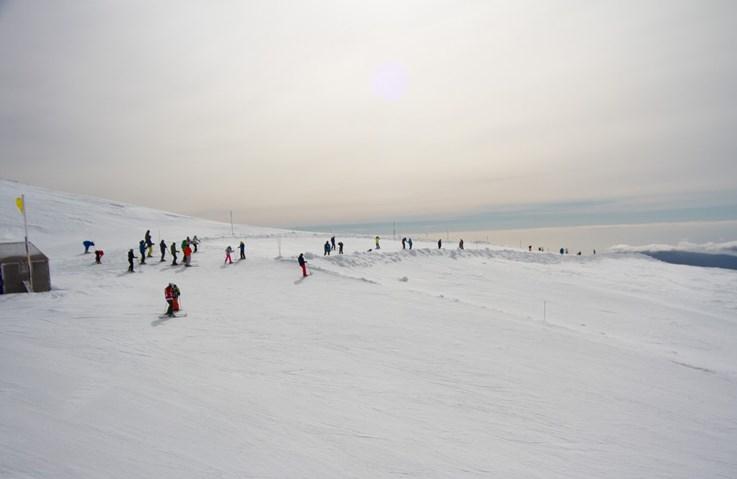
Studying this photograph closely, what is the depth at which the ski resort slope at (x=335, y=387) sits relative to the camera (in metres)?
6.52

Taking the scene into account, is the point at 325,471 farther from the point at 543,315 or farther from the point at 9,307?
the point at 543,315

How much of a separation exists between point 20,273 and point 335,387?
1625cm

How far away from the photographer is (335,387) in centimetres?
918

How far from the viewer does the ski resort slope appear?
6.52 m

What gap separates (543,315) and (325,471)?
721 inches

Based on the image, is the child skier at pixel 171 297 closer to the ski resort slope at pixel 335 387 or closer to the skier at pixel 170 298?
the skier at pixel 170 298

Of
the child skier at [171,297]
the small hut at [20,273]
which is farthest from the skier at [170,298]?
the small hut at [20,273]

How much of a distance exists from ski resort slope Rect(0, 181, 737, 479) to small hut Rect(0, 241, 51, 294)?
2.23ft

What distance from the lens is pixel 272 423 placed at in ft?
24.2

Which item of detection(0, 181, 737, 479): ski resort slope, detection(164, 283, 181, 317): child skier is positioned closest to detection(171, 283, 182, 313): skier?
detection(164, 283, 181, 317): child skier

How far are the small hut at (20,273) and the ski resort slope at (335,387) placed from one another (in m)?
0.68

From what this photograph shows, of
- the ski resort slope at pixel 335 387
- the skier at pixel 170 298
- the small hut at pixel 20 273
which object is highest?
the small hut at pixel 20 273

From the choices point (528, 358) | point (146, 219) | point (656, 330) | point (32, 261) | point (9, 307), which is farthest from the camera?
point (146, 219)

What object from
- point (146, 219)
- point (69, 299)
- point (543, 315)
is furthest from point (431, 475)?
point (146, 219)
